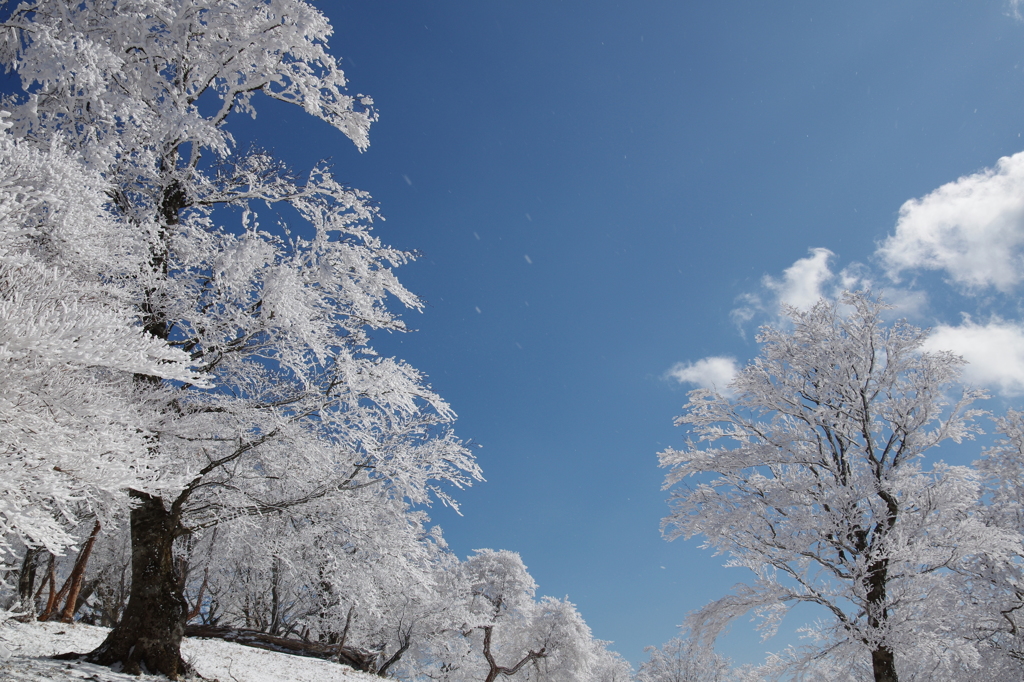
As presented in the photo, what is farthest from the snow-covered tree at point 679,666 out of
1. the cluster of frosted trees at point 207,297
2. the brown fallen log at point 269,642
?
the cluster of frosted trees at point 207,297

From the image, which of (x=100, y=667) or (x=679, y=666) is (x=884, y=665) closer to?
(x=100, y=667)

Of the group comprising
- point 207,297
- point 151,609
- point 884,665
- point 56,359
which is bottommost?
point 884,665

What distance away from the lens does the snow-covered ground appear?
6453 millimetres

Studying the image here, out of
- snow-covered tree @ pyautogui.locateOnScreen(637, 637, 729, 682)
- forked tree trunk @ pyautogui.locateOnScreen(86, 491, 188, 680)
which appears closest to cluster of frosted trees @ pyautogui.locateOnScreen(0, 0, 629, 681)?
forked tree trunk @ pyautogui.locateOnScreen(86, 491, 188, 680)

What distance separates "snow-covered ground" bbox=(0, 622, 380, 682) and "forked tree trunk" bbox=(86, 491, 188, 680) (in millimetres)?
282

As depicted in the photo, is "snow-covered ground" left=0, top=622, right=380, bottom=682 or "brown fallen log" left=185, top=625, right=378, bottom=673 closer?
"snow-covered ground" left=0, top=622, right=380, bottom=682

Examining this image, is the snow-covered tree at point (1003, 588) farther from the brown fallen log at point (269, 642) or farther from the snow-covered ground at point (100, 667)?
the brown fallen log at point (269, 642)

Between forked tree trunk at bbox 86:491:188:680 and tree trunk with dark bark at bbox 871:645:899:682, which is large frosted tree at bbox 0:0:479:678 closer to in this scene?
forked tree trunk at bbox 86:491:188:680

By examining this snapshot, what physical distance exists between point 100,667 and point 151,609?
0.81m

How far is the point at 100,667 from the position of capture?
23.5 ft

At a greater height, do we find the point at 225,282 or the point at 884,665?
the point at 225,282


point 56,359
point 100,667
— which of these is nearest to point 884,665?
point 100,667

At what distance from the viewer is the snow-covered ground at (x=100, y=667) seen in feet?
21.2

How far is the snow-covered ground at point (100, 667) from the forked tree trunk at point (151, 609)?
0.28 metres
